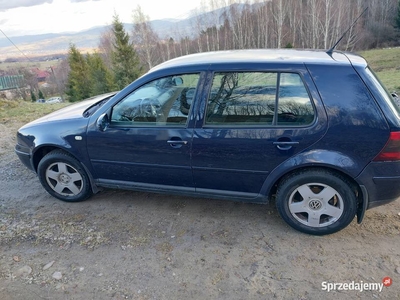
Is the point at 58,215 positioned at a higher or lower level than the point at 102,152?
lower

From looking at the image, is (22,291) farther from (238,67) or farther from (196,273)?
(238,67)

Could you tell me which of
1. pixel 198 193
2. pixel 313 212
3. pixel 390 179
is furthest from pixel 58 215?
pixel 390 179

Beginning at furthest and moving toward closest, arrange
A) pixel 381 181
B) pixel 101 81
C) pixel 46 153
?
pixel 101 81, pixel 46 153, pixel 381 181

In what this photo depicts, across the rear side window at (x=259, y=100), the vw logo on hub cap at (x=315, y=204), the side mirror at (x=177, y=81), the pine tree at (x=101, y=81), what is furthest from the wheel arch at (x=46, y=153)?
the pine tree at (x=101, y=81)

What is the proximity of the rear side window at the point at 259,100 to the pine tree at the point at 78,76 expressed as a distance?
2990cm

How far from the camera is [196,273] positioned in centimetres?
245

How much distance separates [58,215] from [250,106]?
259 cm

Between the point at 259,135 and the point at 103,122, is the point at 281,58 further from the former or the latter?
the point at 103,122

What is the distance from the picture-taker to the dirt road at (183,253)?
231 centimetres

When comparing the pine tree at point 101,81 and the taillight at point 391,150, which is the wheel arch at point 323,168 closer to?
the taillight at point 391,150

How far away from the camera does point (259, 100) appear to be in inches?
105

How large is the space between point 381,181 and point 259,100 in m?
1.31

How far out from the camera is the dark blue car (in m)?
2.45

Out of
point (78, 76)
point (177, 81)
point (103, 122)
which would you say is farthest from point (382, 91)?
point (78, 76)
